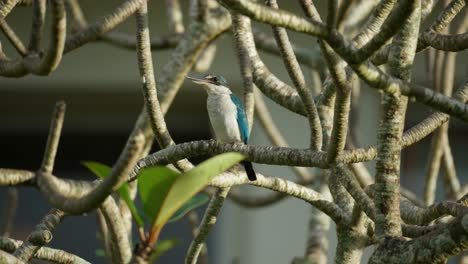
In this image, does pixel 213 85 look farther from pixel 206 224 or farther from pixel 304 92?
pixel 304 92

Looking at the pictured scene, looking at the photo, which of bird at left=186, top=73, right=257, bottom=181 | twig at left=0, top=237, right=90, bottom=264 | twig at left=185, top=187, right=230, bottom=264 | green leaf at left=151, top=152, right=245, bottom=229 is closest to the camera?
Answer: green leaf at left=151, top=152, right=245, bottom=229

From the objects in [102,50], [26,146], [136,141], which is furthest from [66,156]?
[136,141]

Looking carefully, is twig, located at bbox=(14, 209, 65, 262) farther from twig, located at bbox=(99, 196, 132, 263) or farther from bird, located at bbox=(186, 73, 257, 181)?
bird, located at bbox=(186, 73, 257, 181)

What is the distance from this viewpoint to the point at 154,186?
182 centimetres

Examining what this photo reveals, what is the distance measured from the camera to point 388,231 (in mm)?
2305

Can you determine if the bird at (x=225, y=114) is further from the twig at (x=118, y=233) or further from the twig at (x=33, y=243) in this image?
the twig at (x=33, y=243)

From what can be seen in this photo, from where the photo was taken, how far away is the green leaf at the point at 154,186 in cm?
182

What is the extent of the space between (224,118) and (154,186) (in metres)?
3.03

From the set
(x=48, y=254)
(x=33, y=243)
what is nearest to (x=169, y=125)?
(x=48, y=254)

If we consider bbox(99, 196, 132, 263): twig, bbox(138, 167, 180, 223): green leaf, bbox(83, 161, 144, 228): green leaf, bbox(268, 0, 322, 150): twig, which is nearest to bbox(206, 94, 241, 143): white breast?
bbox(268, 0, 322, 150): twig

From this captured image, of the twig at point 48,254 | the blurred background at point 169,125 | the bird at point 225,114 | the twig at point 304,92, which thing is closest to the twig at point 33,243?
the twig at point 48,254

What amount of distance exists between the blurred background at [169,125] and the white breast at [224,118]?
7.11 ft

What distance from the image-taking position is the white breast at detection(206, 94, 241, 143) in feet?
15.9

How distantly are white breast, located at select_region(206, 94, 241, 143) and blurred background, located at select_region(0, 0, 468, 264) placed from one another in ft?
7.11
